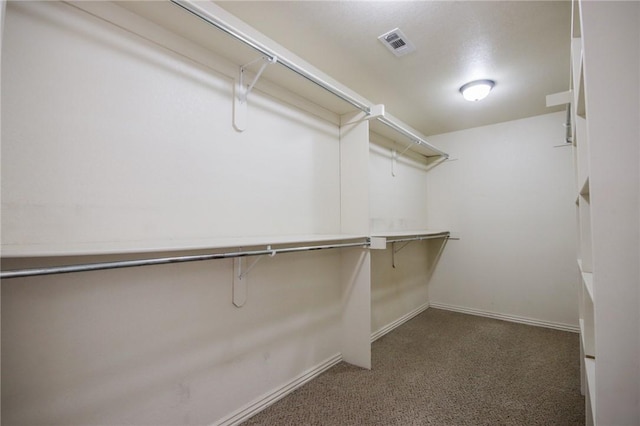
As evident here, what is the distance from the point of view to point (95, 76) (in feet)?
4.33

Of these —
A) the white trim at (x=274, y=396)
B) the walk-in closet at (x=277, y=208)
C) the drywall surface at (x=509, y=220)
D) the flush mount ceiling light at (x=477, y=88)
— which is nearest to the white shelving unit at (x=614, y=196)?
the walk-in closet at (x=277, y=208)

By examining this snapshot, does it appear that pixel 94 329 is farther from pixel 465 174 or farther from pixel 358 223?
pixel 465 174

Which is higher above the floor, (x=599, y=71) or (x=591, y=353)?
(x=599, y=71)

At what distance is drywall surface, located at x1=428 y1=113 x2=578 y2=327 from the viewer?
11.1 feet

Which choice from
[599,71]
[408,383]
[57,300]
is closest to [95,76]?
[57,300]

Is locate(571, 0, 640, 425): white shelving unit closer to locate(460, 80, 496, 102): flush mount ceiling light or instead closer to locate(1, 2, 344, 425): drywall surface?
locate(1, 2, 344, 425): drywall surface

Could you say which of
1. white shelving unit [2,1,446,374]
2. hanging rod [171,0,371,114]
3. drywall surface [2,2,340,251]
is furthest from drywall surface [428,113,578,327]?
drywall surface [2,2,340,251]

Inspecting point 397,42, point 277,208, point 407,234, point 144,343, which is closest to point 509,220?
point 407,234

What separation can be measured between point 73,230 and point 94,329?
44cm

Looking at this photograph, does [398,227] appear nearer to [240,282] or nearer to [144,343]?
[240,282]

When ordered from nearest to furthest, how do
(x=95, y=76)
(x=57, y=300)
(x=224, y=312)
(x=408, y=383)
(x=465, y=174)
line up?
(x=57, y=300) < (x=95, y=76) < (x=224, y=312) < (x=408, y=383) < (x=465, y=174)

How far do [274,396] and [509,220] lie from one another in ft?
11.1

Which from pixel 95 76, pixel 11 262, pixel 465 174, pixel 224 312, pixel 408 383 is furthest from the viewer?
pixel 465 174

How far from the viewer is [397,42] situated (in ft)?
6.73
